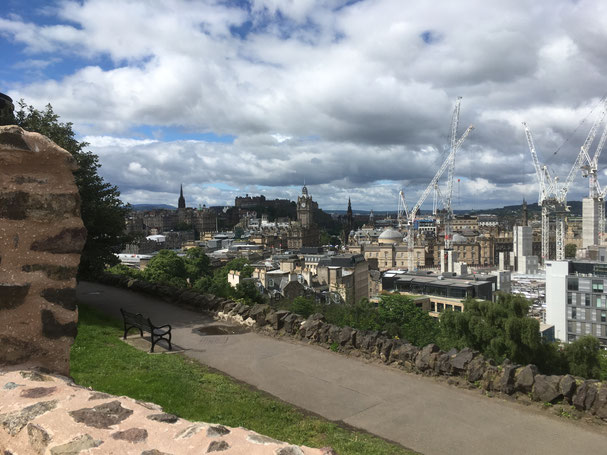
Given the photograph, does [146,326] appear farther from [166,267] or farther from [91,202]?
[166,267]

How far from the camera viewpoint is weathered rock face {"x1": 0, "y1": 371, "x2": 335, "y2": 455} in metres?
2.48

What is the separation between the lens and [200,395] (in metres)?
5.54

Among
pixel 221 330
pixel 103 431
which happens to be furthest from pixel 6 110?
pixel 103 431

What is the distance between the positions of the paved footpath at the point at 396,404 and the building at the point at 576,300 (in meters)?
50.3

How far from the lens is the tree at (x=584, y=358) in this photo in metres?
12.9

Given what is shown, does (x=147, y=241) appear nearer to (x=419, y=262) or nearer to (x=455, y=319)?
(x=419, y=262)

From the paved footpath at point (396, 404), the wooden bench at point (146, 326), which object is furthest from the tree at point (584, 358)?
the wooden bench at point (146, 326)

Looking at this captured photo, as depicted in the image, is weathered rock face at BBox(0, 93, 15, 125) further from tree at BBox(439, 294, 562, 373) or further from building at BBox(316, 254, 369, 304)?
building at BBox(316, 254, 369, 304)

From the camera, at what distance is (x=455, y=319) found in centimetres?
1445

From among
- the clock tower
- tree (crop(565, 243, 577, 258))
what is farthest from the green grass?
the clock tower

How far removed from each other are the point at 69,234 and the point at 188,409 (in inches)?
95.3

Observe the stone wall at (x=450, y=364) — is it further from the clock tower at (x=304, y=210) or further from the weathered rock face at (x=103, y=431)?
the clock tower at (x=304, y=210)

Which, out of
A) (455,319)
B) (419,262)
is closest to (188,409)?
(455,319)

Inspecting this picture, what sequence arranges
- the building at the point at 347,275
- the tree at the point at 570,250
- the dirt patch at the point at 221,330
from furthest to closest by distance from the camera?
the tree at the point at 570,250 → the building at the point at 347,275 → the dirt patch at the point at 221,330
